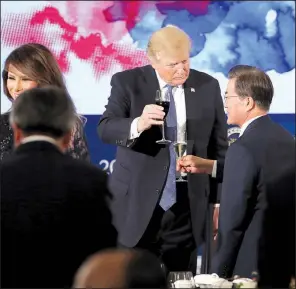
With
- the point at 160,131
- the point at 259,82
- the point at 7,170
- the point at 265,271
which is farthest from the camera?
the point at 160,131

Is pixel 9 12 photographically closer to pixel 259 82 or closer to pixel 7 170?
pixel 259 82

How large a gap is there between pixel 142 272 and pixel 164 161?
6.59ft

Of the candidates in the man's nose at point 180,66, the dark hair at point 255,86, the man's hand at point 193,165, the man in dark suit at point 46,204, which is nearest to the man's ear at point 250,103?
the dark hair at point 255,86

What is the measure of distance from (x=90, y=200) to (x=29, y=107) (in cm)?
30

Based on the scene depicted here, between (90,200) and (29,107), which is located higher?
(29,107)

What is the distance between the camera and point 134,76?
392 centimetres

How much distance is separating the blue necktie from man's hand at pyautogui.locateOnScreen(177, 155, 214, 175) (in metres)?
0.10

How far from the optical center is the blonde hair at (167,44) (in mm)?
3898

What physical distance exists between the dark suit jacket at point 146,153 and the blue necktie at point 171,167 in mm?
26

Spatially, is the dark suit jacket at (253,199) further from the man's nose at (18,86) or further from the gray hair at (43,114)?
the gray hair at (43,114)

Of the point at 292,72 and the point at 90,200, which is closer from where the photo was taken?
the point at 90,200

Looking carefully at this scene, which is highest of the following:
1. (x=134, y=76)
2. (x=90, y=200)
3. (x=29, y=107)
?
(x=134, y=76)

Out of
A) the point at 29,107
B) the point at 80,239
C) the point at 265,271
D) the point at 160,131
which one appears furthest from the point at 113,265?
the point at 160,131

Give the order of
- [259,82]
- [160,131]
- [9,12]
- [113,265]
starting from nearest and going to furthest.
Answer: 1. [113,265]
2. [259,82]
3. [160,131]
4. [9,12]
